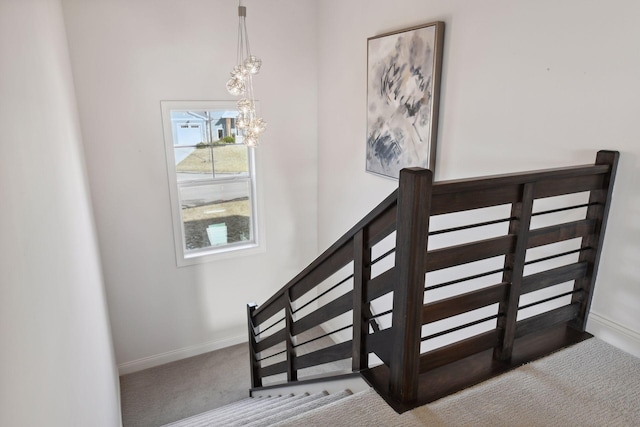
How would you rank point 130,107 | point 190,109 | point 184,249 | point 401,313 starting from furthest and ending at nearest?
point 184,249 → point 190,109 → point 130,107 → point 401,313

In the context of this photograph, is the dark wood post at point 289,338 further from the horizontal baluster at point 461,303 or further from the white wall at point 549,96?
the white wall at point 549,96

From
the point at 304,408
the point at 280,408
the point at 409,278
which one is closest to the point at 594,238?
the point at 409,278

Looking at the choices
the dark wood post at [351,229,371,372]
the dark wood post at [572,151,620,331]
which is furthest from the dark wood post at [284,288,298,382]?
the dark wood post at [572,151,620,331]

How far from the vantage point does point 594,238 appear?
5.79 feet

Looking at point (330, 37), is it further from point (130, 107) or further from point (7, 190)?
point (7, 190)

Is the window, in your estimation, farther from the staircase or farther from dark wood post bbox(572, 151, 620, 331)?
dark wood post bbox(572, 151, 620, 331)

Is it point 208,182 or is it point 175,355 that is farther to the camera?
point 175,355

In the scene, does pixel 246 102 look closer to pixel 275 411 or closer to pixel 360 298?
pixel 360 298

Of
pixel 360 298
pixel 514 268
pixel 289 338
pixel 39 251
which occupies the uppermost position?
pixel 39 251

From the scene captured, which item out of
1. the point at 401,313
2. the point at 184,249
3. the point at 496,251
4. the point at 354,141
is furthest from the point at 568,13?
the point at 184,249

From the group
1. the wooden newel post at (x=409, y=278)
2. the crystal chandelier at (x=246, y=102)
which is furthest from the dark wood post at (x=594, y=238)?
the crystal chandelier at (x=246, y=102)

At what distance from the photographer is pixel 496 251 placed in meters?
1.53

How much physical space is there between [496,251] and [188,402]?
10.6 feet

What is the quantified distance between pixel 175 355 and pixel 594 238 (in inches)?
153
